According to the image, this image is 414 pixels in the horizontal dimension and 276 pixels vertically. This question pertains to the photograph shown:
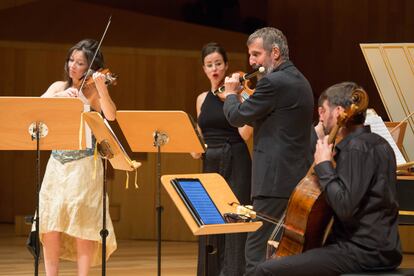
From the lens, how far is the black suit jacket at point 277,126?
4.35 meters

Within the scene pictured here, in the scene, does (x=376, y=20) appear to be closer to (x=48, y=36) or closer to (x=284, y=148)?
(x=48, y=36)

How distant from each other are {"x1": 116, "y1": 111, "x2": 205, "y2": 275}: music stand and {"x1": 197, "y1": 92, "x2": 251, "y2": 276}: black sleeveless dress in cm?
64

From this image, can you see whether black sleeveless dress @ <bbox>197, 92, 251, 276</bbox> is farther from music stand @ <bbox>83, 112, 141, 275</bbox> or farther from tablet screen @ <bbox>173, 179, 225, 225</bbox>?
tablet screen @ <bbox>173, 179, 225, 225</bbox>

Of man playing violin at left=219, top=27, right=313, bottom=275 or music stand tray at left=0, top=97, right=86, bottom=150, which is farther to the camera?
music stand tray at left=0, top=97, right=86, bottom=150

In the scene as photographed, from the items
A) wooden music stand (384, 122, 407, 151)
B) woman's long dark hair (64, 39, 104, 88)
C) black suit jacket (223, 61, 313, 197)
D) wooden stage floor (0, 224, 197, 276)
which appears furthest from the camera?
wooden stage floor (0, 224, 197, 276)

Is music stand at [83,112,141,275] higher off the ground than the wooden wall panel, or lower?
lower

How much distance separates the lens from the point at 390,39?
8305mm

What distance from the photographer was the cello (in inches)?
145

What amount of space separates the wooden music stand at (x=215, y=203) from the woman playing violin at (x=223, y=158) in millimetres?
1179

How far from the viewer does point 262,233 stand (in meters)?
4.40

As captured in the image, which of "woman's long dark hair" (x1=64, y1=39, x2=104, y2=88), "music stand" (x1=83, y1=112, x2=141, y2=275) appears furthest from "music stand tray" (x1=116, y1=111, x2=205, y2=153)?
"woman's long dark hair" (x1=64, y1=39, x2=104, y2=88)

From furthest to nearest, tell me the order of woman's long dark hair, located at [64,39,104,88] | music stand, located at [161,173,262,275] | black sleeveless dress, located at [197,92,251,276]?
black sleeveless dress, located at [197,92,251,276], woman's long dark hair, located at [64,39,104,88], music stand, located at [161,173,262,275]

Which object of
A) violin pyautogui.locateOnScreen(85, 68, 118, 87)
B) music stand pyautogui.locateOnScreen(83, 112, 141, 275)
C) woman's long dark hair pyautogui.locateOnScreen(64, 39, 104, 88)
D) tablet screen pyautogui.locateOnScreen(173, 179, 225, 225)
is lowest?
tablet screen pyautogui.locateOnScreen(173, 179, 225, 225)

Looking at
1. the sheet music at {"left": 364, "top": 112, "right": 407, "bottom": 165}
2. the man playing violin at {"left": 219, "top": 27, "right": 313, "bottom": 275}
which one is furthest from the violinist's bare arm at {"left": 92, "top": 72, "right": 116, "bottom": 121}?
the sheet music at {"left": 364, "top": 112, "right": 407, "bottom": 165}
